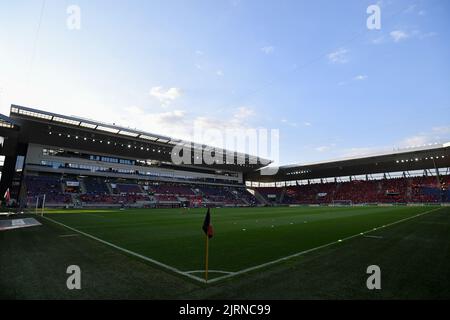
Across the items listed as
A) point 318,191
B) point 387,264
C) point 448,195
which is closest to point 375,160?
point 448,195

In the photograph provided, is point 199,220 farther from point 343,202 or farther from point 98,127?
point 343,202

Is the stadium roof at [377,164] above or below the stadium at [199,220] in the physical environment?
above

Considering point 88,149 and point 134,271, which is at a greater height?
point 88,149

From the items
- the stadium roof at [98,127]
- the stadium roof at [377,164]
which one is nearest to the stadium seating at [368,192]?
the stadium roof at [377,164]

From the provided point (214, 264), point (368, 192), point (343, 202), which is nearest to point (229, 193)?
point (343, 202)

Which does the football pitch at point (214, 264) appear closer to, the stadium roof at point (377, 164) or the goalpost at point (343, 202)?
the stadium roof at point (377, 164)

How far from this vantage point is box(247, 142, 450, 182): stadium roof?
59.9 meters

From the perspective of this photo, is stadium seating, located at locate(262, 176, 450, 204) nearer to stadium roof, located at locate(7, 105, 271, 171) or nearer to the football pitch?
stadium roof, located at locate(7, 105, 271, 171)

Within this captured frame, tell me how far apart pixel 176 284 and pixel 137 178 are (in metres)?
72.5

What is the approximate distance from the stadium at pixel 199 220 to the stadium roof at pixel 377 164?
1.23ft

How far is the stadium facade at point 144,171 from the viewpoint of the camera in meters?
53.9

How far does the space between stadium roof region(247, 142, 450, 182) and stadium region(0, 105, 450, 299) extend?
0.38 metres
